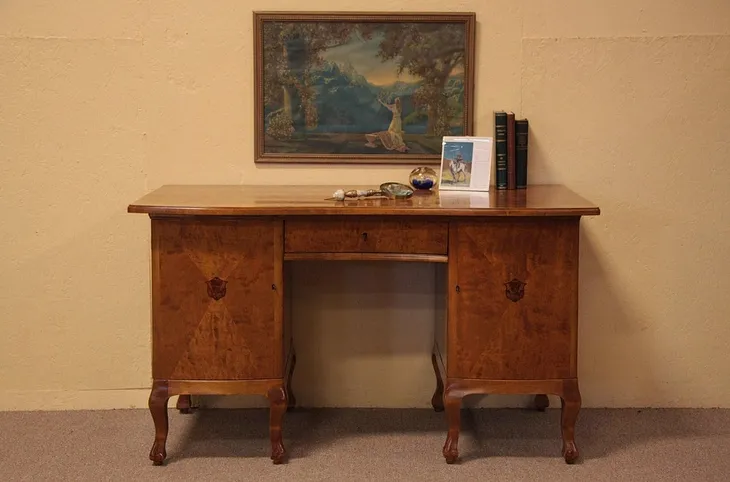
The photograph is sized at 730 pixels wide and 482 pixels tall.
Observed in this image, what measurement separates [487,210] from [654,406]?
137 centimetres

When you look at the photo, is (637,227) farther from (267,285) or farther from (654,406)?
(267,285)

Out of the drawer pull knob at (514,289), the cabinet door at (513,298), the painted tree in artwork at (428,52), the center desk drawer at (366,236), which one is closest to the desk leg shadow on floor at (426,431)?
the cabinet door at (513,298)

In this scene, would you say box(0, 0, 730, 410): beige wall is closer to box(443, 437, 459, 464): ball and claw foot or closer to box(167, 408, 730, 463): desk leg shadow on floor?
box(167, 408, 730, 463): desk leg shadow on floor

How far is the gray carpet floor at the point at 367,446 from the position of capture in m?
3.05

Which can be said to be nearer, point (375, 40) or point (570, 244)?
point (570, 244)

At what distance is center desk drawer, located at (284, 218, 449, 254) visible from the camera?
2996mm

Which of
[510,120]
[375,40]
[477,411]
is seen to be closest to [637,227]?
[510,120]

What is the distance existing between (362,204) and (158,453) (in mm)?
1125

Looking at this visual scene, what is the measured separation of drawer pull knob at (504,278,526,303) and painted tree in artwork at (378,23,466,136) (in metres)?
0.86

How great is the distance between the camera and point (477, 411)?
3643 mm

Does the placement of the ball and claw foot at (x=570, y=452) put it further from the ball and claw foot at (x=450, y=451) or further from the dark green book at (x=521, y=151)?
the dark green book at (x=521, y=151)

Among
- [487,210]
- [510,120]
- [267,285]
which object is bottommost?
[267,285]

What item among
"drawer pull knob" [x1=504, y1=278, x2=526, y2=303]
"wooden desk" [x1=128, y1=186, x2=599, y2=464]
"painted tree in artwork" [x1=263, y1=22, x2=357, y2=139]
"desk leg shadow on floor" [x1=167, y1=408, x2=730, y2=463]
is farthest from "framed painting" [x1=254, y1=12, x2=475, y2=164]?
"desk leg shadow on floor" [x1=167, y1=408, x2=730, y2=463]

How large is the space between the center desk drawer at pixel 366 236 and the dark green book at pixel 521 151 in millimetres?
560
